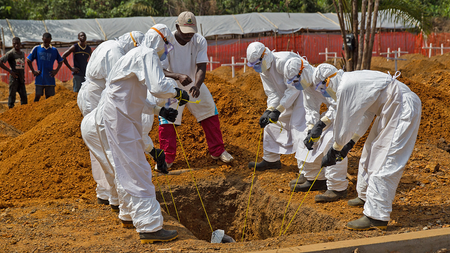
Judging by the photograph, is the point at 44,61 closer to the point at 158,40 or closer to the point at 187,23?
the point at 187,23

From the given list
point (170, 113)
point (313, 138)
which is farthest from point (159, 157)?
point (313, 138)

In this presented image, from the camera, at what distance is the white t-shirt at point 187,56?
5676mm

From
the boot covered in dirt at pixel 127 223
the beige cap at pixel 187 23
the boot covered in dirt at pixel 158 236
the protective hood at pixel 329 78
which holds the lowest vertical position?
the boot covered in dirt at pixel 127 223

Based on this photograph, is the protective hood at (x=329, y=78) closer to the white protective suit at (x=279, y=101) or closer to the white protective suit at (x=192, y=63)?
the white protective suit at (x=279, y=101)

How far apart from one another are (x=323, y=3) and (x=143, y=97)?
82.2 ft

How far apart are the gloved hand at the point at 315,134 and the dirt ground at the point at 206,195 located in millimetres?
719

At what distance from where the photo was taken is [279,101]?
18.8ft

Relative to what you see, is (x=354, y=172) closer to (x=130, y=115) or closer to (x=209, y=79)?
(x=130, y=115)

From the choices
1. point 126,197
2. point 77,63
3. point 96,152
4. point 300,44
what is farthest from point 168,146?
point 300,44

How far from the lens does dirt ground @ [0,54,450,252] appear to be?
398 cm

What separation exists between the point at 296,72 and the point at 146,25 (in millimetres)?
16894

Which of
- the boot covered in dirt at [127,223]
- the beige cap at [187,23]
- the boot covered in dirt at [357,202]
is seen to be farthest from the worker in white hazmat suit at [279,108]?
the boot covered in dirt at [127,223]

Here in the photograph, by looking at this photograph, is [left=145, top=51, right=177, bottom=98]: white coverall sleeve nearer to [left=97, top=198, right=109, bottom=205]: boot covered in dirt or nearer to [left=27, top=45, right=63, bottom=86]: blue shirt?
[left=97, top=198, right=109, bottom=205]: boot covered in dirt

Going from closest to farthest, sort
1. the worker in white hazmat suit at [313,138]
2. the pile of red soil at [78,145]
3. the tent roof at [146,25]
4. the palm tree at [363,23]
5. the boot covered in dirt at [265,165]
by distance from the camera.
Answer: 1. the worker in white hazmat suit at [313,138]
2. the pile of red soil at [78,145]
3. the boot covered in dirt at [265,165]
4. the palm tree at [363,23]
5. the tent roof at [146,25]
